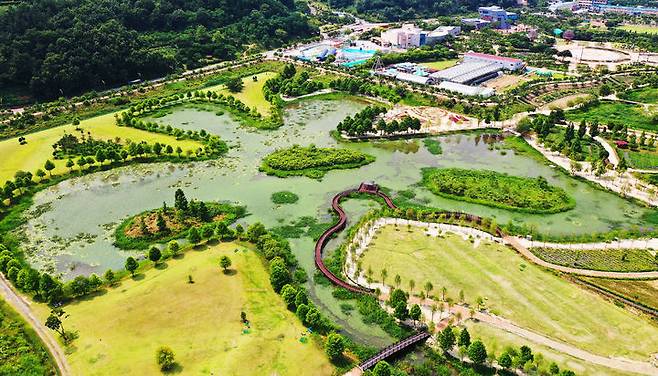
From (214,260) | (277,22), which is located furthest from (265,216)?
(277,22)

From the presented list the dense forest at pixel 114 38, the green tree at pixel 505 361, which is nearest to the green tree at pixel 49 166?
the dense forest at pixel 114 38

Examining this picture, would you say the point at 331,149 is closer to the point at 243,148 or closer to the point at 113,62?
the point at 243,148

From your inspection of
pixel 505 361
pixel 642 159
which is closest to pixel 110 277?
pixel 505 361

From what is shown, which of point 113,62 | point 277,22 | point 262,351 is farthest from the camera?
point 277,22

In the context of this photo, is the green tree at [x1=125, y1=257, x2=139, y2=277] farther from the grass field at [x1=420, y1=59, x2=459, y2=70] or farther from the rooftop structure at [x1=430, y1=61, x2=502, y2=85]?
the grass field at [x1=420, y1=59, x2=459, y2=70]

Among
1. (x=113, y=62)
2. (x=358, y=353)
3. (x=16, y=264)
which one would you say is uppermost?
(x=113, y=62)

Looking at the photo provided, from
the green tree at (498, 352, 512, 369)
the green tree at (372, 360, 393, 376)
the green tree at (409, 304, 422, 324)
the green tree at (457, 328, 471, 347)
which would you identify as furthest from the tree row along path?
the green tree at (498, 352, 512, 369)
